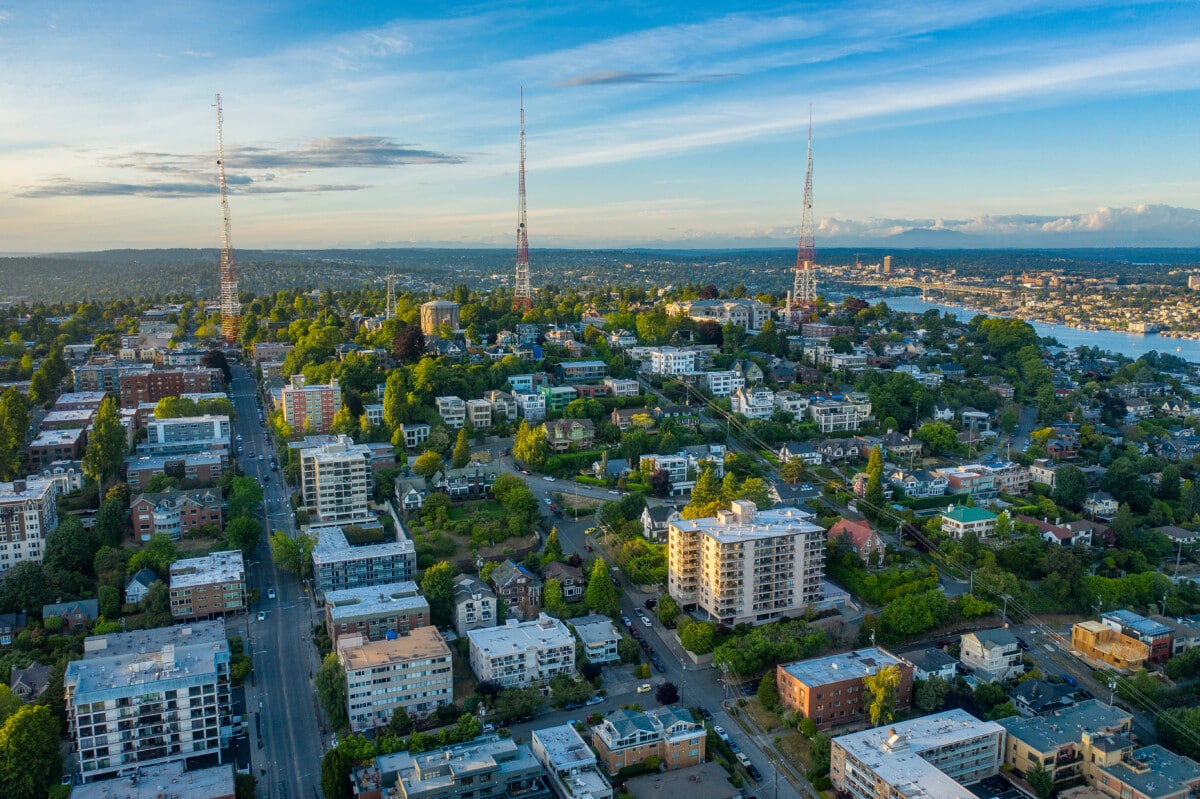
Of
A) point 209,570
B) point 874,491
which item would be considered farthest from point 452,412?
point 874,491

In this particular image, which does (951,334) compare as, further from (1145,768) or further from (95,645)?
(95,645)

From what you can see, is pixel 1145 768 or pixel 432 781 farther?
pixel 1145 768

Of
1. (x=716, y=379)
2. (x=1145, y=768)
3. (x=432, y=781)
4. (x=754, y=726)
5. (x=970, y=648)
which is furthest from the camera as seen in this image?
(x=716, y=379)

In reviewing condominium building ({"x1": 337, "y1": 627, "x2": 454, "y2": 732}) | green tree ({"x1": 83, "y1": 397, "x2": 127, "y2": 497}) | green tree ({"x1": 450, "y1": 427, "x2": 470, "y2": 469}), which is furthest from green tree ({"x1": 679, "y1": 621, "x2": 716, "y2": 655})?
green tree ({"x1": 83, "y1": 397, "x2": 127, "y2": 497})

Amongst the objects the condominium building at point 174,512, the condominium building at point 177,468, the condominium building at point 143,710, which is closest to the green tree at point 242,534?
the condominium building at point 174,512

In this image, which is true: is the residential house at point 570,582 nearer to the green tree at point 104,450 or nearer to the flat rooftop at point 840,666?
the flat rooftop at point 840,666

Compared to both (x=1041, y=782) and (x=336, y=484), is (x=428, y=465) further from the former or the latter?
(x=1041, y=782)

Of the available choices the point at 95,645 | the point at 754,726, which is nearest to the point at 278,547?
the point at 95,645

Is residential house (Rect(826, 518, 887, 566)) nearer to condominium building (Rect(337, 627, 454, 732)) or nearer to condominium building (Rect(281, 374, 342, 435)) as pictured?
condominium building (Rect(337, 627, 454, 732))
